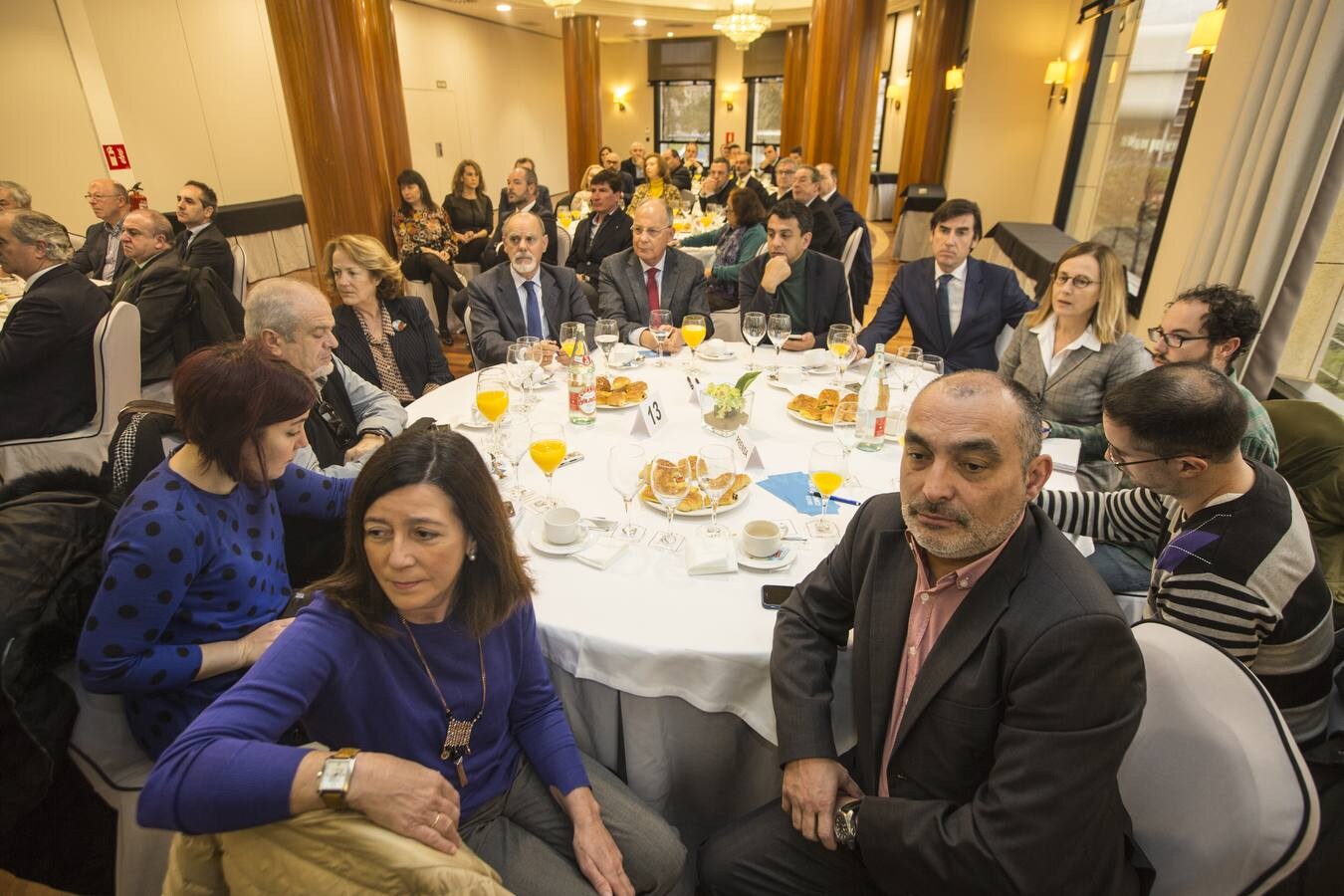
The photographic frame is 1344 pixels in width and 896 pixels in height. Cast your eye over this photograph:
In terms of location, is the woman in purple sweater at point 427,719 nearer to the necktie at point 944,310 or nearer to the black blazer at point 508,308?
the black blazer at point 508,308

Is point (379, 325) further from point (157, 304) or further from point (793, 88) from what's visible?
point (793, 88)

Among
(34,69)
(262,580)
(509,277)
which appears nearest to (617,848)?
(262,580)

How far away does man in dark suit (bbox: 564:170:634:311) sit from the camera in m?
5.78

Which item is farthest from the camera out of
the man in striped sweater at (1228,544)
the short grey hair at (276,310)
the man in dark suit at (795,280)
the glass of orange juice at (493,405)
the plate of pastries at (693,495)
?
the man in dark suit at (795,280)

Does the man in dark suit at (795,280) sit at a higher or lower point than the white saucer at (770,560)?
higher

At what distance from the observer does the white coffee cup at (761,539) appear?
66.4 inches

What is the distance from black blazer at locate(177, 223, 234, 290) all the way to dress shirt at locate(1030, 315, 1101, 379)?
4904mm

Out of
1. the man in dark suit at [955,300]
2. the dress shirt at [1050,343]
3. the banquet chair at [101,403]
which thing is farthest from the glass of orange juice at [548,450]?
the banquet chair at [101,403]

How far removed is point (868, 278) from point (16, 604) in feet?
17.0

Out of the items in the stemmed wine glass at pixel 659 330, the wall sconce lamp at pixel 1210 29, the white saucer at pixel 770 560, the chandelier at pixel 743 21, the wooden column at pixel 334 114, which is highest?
the chandelier at pixel 743 21

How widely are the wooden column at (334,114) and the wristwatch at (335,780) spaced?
4507 mm

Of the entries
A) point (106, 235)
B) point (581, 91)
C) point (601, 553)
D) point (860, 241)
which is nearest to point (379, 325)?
point (601, 553)

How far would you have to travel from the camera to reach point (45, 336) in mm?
3027

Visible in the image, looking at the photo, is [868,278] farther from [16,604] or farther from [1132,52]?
[16,604]
